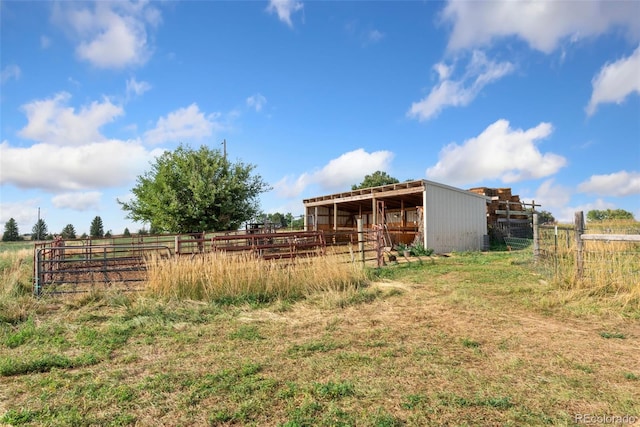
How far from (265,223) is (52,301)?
13499 mm

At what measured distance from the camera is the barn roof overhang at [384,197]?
635 inches

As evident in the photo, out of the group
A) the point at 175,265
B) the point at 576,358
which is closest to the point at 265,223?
the point at 175,265

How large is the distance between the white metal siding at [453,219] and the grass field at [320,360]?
9014mm

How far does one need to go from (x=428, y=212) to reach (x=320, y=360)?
1279cm

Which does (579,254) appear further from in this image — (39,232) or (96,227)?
(96,227)

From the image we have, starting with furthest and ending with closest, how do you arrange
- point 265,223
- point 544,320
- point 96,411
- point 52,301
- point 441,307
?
point 265,223, point 52,301, point 441,307, point 544,320, point 96,411

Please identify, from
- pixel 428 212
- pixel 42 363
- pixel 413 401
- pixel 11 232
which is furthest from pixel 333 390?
pixel 11 232

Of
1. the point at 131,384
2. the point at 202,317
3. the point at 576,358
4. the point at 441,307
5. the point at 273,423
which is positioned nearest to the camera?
the point at 273,423

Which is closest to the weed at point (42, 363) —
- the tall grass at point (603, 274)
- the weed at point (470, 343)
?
the weed at point (470, 343)

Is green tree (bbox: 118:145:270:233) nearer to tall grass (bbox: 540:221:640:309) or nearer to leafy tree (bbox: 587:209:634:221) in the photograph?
tall grass (bbox: 540:221:640:309)

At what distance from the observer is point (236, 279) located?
23.1ft

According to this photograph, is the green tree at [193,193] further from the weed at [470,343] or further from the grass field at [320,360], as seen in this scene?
the weed at [470,343]

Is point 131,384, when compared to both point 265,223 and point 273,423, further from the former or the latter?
point 265,223

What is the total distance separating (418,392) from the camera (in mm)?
3082
